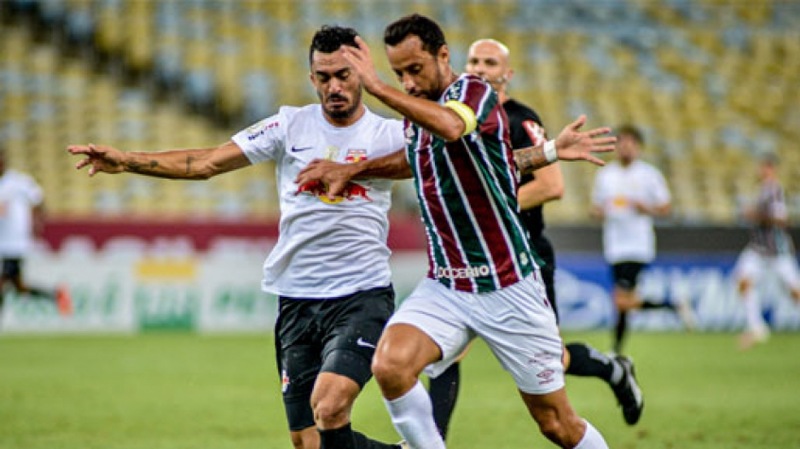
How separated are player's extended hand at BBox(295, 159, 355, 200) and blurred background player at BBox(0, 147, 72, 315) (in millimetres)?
11815

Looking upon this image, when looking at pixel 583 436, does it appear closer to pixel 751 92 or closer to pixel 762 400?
pixel 762 400

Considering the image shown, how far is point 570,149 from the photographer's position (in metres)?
6.50

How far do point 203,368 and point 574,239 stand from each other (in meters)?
7.67

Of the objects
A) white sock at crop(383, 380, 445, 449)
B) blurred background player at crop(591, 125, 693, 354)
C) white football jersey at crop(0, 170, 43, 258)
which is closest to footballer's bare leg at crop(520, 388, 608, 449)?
white sock at crop(383, 380, 445, 449)

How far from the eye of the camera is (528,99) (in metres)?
24.8

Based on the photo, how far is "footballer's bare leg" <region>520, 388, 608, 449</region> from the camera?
6.04 m

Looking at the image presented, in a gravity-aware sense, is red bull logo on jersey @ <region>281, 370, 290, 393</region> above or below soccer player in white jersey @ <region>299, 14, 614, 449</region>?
below

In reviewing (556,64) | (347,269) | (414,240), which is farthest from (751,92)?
(347,269)

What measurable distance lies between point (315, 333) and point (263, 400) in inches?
189

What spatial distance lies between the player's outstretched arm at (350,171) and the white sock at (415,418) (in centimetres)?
107

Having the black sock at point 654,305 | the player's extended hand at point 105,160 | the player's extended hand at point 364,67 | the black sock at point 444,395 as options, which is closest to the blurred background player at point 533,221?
the black sock at point 444,395

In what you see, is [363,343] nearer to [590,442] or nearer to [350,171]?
[350,171]

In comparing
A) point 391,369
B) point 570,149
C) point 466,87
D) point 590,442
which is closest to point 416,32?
point 466,87

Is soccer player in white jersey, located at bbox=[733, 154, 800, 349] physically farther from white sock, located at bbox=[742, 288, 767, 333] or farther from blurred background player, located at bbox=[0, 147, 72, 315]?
blurred background player, located at bbox=[0, 147, 72, 315]
